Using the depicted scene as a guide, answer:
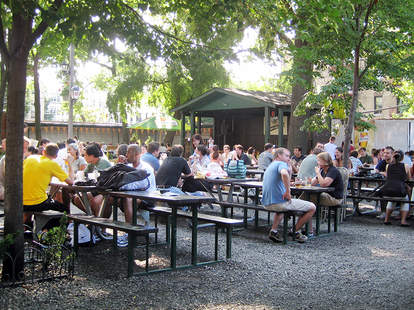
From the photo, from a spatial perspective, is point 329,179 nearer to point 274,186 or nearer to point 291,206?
point 291,206

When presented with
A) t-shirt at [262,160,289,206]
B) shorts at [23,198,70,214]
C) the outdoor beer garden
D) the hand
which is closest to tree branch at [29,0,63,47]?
the outdoor beer garden

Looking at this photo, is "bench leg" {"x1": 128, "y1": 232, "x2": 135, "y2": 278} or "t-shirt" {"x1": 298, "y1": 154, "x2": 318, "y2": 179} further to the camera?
"t-shirt" {"x1": 298, "y1": 154, "x2": 318, "y2": 179}

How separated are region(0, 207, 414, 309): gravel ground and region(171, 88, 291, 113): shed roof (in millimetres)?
13449

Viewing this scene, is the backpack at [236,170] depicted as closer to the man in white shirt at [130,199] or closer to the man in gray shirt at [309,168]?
the man in gray shirt at [309,168]

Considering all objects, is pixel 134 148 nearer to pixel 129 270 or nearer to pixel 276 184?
pixel 276 184

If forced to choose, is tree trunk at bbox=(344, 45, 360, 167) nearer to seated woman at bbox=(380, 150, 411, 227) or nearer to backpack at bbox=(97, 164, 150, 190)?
seated woman at bbox=(380, 150, 411, 227)

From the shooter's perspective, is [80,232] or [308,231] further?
[308,231]

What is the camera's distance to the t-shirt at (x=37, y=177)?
7.60 m

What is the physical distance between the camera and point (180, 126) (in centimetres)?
2917

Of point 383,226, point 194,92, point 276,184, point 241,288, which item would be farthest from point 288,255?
point 194,92

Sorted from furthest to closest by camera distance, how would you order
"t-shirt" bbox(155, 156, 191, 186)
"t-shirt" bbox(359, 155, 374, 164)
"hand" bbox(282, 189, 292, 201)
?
"t-shirt" bbox(359, 155, 374, 164)
"t-shirt" bbox(155, 156, 191, 186)
"hand" bbox(282, 189, 292, 201)

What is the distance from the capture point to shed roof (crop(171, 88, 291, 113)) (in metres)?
21.7

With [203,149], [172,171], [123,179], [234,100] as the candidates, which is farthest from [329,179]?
[234,100]

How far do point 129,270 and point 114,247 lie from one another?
5.88 ft
